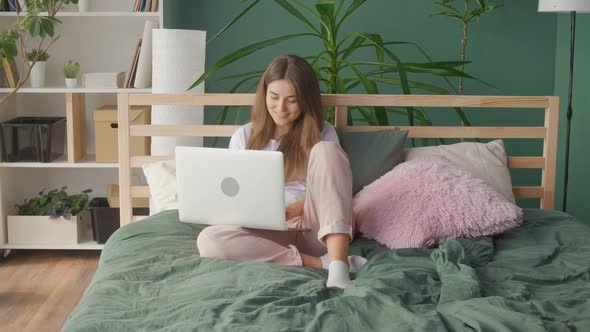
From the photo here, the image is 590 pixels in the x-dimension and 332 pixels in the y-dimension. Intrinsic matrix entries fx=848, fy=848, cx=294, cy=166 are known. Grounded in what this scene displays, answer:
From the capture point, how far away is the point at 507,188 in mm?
3057

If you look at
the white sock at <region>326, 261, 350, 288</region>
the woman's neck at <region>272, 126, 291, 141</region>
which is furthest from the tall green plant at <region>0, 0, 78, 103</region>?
the white sock at <region>326, 261, 350, 288</region>

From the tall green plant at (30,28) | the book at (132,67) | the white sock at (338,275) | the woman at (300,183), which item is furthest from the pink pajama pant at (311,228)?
the book at (132,67)

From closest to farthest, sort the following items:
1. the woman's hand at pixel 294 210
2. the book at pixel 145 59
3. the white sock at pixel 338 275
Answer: the white sock at pixel 338 275
the woman's hand at pixel 294 210
the book at pixel 145 59

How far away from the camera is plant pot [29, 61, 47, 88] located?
392 cm

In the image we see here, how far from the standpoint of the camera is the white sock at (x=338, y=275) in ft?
7.55

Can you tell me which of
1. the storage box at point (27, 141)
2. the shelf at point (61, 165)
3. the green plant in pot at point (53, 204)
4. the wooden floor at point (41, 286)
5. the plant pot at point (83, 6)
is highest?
the plant pot at point (83, 6)

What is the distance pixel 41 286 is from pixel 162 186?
87 cm

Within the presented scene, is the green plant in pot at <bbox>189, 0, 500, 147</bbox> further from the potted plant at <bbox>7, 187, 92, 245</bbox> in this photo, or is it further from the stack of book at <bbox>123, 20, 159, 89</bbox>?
the potted plant at <bbox>7, 187, 92, 245</bbox>

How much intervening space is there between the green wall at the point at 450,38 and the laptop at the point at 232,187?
182 cm

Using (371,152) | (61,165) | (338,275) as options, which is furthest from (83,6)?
(338,275)

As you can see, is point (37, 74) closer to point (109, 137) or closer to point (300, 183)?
point (109, 137)

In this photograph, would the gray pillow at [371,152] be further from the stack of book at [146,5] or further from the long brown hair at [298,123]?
the stack of book at [146,5]

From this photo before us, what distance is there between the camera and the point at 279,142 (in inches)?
115

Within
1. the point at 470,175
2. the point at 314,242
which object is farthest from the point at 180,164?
the point at 470,175
